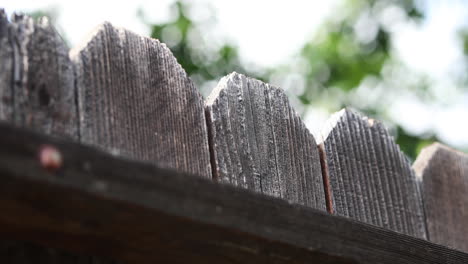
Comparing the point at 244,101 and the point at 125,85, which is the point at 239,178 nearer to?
the point at 244,101

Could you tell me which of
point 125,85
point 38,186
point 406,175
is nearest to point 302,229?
point 125,85

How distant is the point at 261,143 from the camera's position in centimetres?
206

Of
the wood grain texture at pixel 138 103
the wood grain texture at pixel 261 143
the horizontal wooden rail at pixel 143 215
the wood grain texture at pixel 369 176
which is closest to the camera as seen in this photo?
the horizontal wooden rail at pixel 143 215

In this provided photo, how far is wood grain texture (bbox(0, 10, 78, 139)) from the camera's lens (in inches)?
60.2

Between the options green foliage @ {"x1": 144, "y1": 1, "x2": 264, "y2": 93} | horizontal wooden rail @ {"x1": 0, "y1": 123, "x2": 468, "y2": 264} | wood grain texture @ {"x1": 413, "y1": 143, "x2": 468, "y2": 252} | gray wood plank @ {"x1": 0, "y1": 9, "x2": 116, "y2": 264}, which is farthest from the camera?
green foliage @ {"x1": 144, "y1": 1, "x2": 264, "y2": 93}

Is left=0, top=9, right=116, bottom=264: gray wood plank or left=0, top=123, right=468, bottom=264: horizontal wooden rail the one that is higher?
left=0, top=9, right=116, bottom=264: gray wood plank

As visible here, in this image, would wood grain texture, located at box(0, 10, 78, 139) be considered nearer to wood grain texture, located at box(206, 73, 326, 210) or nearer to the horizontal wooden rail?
the horizontal wooden rail

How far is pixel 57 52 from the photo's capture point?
5.43ft

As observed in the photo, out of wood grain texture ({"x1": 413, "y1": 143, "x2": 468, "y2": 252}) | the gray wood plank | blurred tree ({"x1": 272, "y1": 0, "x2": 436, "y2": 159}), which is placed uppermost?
blurred tree ({"x1": 272, "y1": 0, "x2": 436, "y2": 159})

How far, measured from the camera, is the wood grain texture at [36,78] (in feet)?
5.02

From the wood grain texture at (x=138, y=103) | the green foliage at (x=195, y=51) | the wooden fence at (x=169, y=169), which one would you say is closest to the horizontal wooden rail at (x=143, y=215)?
the wooden fence at (x=169, y=169)

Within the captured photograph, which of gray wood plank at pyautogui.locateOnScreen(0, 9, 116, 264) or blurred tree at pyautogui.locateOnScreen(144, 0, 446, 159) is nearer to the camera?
gray wood plank at pyautogui.locateOnScreen(0, 9, 116, 264)

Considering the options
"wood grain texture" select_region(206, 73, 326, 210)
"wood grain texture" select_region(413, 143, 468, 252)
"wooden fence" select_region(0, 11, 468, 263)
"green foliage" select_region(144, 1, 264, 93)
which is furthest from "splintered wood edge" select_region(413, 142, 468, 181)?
"green foliage" select_region(144, 1, 264, 93)

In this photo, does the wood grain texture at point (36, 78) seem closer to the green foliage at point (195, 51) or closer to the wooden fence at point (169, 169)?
the wooden fence at point (169, 169)
